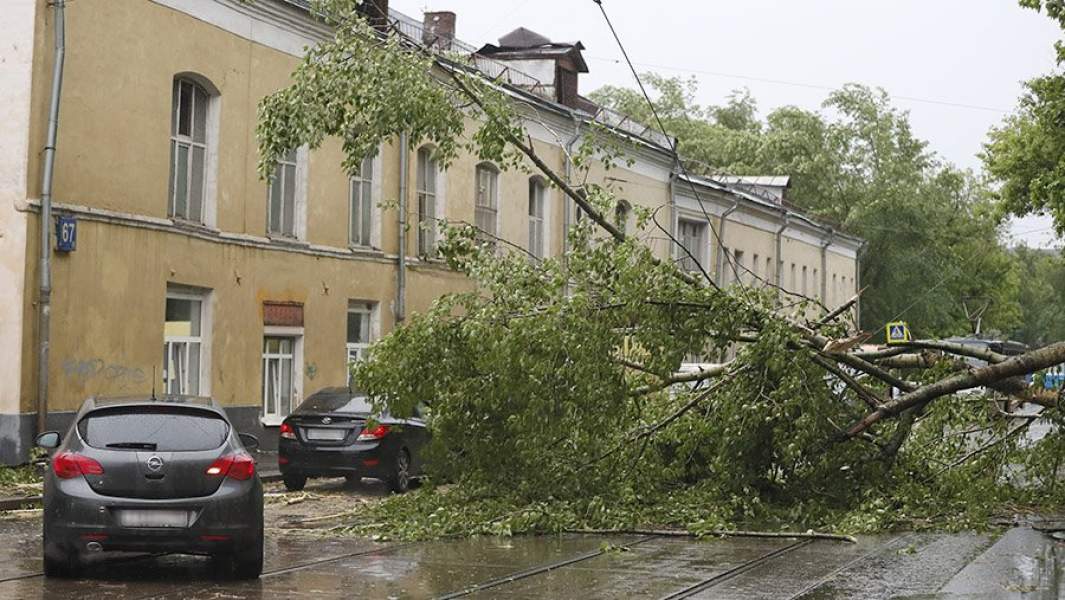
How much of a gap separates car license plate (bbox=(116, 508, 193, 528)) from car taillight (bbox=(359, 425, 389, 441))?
28.1 ft

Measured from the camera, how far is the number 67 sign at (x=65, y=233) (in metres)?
20.8

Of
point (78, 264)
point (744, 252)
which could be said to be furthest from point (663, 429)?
point (744, 252)

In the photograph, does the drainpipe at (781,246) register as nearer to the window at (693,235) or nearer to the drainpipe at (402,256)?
the window at (693,235)

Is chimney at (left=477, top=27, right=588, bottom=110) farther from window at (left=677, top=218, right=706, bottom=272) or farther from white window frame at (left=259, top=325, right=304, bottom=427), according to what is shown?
white window frame at (left=259, top=325, right=304, bottom=427)

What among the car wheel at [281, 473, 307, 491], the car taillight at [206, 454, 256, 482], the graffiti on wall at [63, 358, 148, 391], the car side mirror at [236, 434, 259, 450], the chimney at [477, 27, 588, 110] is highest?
the chimney at [477, 27, 588, 110]

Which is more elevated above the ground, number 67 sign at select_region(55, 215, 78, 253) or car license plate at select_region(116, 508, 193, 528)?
number 67 sign at select_region(55, 215, 78, 253)

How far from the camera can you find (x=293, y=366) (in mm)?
27562

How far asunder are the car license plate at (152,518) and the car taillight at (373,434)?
8567mm

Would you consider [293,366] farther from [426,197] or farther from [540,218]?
[540,218]

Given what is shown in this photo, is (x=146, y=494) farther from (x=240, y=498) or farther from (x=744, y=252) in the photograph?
(x=744, y=252)

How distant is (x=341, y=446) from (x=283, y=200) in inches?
337

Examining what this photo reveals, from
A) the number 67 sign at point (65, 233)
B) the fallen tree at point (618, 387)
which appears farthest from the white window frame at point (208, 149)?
the fallen tree at point (618, 387)

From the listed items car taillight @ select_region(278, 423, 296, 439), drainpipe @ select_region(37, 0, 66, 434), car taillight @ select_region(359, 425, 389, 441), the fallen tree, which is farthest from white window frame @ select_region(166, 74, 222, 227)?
the fallen tree

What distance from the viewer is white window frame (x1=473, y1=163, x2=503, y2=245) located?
34031 millimetres
